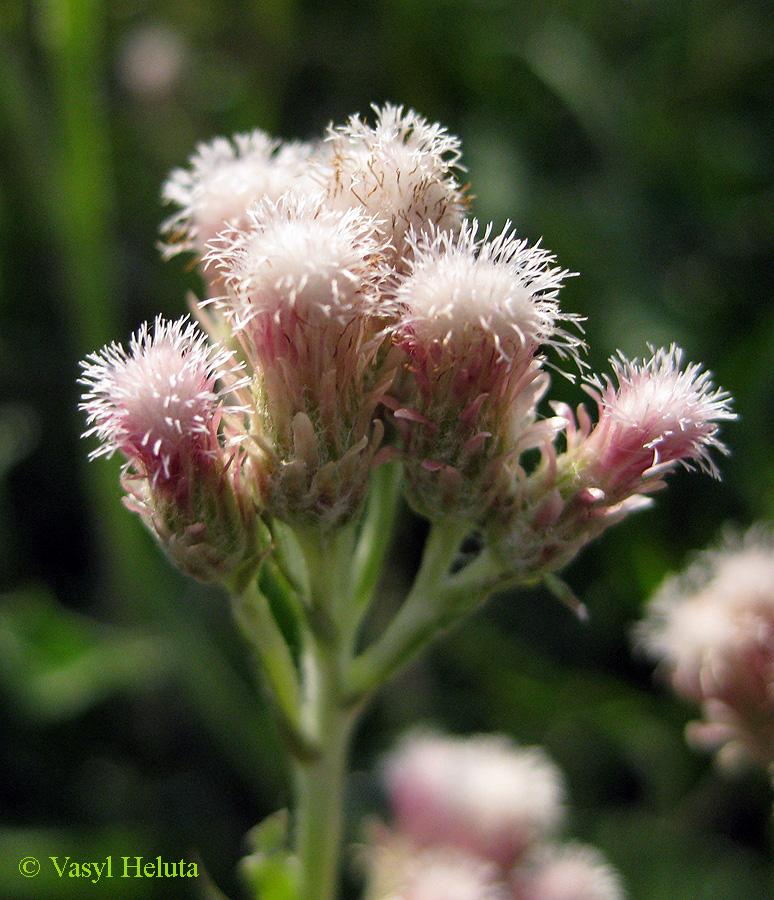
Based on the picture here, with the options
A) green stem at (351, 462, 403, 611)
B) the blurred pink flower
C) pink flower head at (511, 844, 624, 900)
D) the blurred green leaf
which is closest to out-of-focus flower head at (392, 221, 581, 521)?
green stem at (351, 462, 403, 611)

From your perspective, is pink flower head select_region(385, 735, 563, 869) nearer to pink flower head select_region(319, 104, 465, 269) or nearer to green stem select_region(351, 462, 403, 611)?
green stem select_region(351, 462, 403, 611)

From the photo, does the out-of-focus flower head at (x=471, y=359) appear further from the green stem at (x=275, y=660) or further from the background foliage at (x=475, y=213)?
the background foliage at (x=475, y=213)

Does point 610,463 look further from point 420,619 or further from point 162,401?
point 162,401

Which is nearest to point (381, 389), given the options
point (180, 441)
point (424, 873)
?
point (180, 441)

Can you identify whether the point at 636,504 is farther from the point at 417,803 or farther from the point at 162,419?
Answer: the point at 417,803

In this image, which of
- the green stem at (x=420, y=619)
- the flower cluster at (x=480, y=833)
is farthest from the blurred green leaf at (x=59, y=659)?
the green stem at (x=420, y=619)

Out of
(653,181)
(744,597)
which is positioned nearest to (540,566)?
(744,597)
